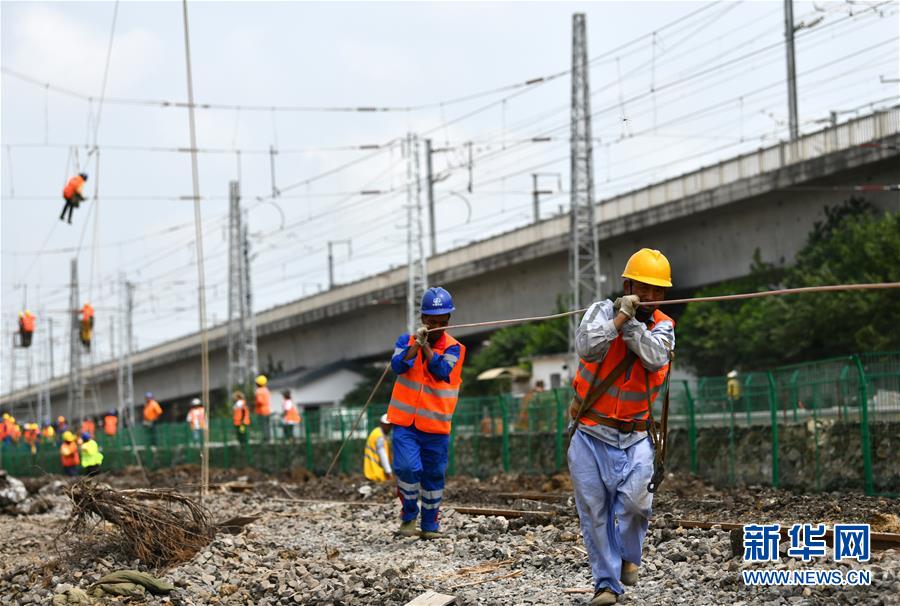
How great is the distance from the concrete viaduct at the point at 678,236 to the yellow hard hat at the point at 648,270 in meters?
25.4

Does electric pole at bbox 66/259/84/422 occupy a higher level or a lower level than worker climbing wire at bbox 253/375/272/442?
higher

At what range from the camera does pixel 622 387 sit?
7.00m

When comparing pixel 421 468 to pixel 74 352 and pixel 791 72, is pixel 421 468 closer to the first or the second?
pixel 791 72

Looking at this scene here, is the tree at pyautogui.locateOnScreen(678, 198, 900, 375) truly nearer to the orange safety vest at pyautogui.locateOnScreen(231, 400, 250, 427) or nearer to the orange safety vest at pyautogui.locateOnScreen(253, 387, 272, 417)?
the orange safety vest at pyautogui.locateOnScreen(253, 387, 272, 417)

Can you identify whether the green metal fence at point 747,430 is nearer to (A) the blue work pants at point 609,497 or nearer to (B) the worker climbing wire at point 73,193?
(B) the worker climbing wire at point 73,193

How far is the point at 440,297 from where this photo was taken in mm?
10312

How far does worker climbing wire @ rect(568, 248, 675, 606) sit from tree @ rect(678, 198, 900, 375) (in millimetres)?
23173

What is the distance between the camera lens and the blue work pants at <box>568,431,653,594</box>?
22.8 ft

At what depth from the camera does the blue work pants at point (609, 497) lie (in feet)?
22.8

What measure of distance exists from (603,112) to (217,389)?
4551 cm

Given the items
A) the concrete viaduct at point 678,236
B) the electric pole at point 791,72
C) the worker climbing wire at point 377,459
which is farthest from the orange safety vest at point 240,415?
the electric pole at point 791,72

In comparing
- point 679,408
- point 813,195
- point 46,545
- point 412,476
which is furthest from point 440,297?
point 813,195

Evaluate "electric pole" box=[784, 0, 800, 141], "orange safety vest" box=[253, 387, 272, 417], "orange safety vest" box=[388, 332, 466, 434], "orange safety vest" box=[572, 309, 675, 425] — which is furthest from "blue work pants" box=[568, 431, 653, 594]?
"electric pole" box=[784, 0, 800, 141]


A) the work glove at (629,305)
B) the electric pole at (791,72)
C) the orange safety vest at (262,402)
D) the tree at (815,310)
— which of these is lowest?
the orange safety vest at (262,402)
